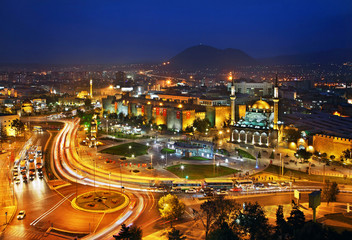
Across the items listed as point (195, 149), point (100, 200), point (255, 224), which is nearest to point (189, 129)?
point (195, 149)

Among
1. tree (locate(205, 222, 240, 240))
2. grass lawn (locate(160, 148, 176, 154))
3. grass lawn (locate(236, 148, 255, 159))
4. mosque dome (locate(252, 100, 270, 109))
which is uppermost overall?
mosque dome (locate(252, 100, 270, 109))

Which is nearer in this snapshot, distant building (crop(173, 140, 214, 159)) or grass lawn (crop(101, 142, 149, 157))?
distant building (crop(173, 140, 214, 159))

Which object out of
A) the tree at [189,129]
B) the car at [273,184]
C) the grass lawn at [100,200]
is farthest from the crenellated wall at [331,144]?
the grass lawn at [100,200]

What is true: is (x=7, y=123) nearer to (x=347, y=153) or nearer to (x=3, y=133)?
(x=3, y=133)

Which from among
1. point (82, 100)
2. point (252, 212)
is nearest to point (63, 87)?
point (82, 100)

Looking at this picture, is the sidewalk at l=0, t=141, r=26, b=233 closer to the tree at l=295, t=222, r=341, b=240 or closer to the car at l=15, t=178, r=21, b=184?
the car at l=15, t=178, r=21, b=184

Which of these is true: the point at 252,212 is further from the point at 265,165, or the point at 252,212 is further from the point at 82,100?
the point at 82,100

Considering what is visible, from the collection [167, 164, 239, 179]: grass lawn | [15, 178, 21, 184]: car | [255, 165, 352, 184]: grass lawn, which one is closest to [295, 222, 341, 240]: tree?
[255, 165, 352, 184]: grass lawn
